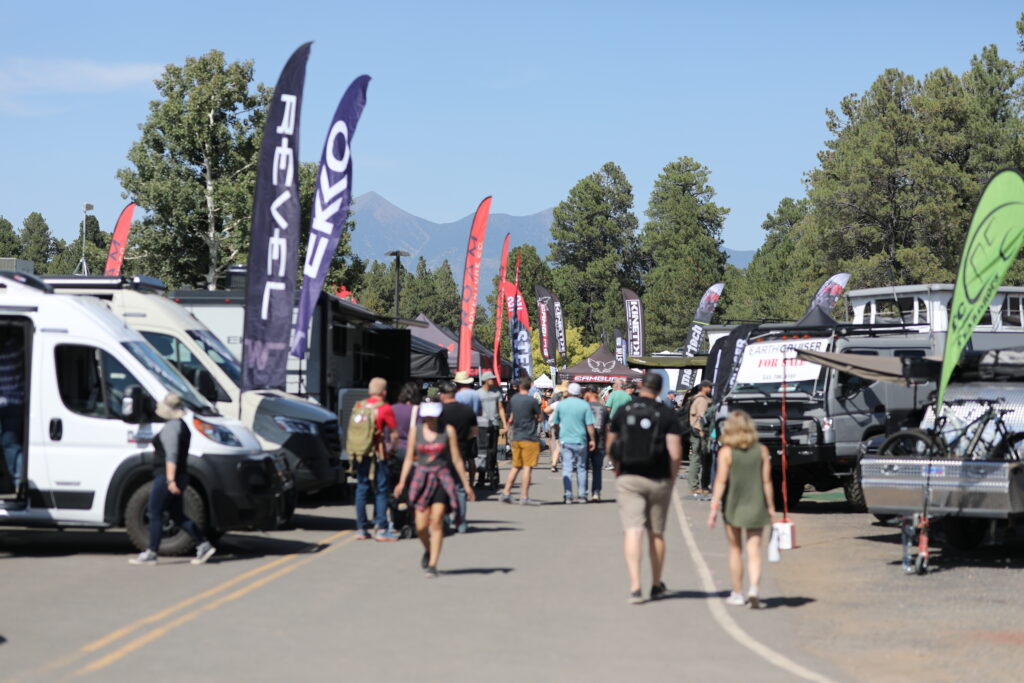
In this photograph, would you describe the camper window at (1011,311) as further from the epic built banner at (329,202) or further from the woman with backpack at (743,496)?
the woman with backpack at (743,496)

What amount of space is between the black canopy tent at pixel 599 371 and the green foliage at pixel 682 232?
A: 165ft

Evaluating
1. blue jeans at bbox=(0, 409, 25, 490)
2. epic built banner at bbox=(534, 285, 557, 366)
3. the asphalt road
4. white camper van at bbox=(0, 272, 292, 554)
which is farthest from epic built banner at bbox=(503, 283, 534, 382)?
white camper van at bbox=(0, 272, 292, 554)

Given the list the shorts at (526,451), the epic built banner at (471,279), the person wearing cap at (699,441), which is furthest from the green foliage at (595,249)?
the shorts at (526,451)

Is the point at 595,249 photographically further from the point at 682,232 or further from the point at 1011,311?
the point at 1011,311

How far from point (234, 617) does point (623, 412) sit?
364 centimetres

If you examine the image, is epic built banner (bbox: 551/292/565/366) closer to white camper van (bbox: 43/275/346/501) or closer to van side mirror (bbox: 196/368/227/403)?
white camper van (bbox: 43/275/346/501)

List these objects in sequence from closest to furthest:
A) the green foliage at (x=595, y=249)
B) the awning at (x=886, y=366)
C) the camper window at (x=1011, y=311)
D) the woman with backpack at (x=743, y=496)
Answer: the woman with backpack at (x=743, y=496) → the awning at (x=886, y=366) → the camper window at (x=1011, y=311) → the green foliage at (x=595, y=249)

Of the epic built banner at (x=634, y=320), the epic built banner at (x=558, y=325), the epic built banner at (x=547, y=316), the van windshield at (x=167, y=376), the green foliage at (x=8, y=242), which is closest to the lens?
the van windshield at (x=167, y=376)

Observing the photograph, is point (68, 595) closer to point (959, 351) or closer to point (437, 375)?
point (959, 351)

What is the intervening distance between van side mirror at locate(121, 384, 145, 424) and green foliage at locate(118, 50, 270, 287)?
38.2 metres

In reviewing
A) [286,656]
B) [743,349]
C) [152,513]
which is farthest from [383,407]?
[743,349]

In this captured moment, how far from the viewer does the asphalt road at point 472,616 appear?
27.7 feet

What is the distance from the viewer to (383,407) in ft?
52.8

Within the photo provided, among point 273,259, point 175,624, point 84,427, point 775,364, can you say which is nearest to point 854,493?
point 775,364
